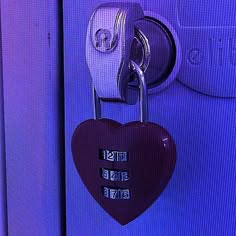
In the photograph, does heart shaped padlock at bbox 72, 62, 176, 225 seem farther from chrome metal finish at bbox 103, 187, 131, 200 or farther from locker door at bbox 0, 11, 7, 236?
locker door at bbox 0, 11, 7, 236

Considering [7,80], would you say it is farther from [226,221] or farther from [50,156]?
[226,221]

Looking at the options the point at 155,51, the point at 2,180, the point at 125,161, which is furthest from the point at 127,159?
the point at 2,180

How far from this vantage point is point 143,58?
0.40m

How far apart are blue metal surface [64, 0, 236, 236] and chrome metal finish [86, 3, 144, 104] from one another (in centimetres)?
8

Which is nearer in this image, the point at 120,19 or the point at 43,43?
the point at 120,19

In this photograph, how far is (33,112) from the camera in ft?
1.62

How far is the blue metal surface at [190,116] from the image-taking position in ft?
1.36

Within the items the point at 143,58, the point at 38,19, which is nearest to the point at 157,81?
the point at 143,58

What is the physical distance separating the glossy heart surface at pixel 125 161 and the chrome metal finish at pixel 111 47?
0.13 ft

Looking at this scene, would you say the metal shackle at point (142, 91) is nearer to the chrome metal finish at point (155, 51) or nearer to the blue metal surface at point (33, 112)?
the chrome metal finish at point (155, 51)

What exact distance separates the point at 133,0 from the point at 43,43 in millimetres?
108

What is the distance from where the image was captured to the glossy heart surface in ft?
1.27

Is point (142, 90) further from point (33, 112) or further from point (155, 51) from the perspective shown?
point (33, 112)

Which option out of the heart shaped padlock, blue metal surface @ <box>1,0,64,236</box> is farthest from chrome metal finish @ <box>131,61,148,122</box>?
blue metal surface @ <box>1,0,64,236</box>
